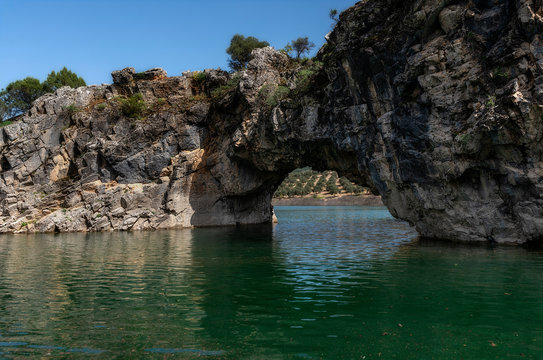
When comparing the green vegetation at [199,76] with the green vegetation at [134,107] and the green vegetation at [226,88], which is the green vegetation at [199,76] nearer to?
the green vegetation at [226,88]

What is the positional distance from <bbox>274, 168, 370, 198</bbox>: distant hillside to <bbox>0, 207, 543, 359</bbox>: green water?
82.9 m

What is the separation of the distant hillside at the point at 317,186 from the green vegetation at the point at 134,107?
65.7 metres

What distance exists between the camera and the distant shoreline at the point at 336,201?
91.4 metres

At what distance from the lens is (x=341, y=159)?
104 ft

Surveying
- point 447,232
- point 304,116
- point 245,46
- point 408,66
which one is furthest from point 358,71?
point 245,46

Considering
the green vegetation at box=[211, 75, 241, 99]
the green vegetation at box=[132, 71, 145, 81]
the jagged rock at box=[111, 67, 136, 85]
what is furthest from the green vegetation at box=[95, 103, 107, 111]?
the green vegetation at box=[211, 75, 241, 99]

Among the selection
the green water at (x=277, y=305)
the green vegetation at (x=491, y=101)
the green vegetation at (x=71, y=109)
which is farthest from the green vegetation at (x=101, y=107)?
the green vegetation at (x=491, y=101)

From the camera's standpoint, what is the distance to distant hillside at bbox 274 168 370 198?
10382cm

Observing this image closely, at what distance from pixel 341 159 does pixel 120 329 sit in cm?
2443

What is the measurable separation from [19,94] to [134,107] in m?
→ 26.4

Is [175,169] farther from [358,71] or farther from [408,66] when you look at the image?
[408,66]

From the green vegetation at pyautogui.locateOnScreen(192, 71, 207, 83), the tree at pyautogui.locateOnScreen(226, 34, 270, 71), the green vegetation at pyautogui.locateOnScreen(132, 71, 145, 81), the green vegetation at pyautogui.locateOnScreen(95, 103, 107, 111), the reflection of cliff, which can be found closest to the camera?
the reflection of cliff

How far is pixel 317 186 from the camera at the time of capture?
110 m

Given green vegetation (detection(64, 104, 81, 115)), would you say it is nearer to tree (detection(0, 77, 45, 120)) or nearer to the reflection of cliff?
tree (detection(0, 77, 45, 120))
